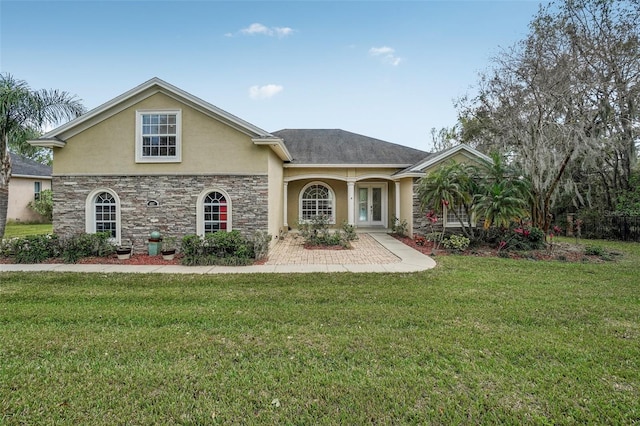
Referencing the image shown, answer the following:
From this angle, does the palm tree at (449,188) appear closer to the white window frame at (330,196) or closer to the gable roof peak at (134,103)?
the white window frame at (330,196)

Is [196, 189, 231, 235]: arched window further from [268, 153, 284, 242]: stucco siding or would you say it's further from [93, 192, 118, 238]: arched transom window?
[93, 192, 118, 238]: arched transom window

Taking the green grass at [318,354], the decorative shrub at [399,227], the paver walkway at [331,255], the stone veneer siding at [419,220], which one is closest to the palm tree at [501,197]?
the stone veneer siding at [419,220]

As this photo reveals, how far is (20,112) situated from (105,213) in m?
5.07

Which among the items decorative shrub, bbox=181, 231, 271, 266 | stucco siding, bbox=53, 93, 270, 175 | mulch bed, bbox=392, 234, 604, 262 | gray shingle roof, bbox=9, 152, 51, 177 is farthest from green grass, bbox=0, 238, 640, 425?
gray shingle roof, bbox=9, 152, 51, 177

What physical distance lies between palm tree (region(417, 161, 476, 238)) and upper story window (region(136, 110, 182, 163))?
931 centimetres

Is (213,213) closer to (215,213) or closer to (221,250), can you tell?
(215,213)

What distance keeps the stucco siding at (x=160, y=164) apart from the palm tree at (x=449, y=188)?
639 centimetres

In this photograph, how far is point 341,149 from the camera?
58.2ft

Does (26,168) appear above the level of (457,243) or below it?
above

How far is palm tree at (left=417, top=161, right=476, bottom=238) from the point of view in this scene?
11.3 metres

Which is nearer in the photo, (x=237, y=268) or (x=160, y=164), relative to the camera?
(x=237, y=268)

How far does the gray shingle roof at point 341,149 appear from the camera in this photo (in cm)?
1630

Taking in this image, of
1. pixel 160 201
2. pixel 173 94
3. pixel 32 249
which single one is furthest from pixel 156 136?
pixel 32 249

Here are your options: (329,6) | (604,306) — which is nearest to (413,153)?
(329,6)
